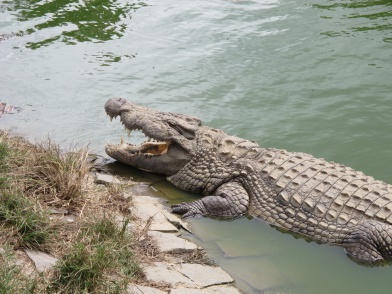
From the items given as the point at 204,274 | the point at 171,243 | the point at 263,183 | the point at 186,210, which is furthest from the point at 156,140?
the point at 204,274

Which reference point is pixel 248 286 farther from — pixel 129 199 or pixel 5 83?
pixel 5 83

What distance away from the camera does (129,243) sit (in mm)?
4844

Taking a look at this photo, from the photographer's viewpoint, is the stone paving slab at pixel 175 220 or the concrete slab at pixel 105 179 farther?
the concrete slab at pixel 105 179

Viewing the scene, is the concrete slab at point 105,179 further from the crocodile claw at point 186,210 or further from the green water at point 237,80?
the crocodile claw at point 186,210

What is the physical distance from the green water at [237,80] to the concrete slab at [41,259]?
1.68 m

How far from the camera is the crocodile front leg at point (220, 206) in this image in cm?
659

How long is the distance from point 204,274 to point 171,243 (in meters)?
0.55

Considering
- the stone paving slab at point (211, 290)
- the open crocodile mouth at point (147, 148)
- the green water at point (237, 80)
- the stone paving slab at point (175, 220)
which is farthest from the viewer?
the open crocodile mouth at point (147, 148)

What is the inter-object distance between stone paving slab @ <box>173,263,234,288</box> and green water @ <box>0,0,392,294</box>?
0.53ft

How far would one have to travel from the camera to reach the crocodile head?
7406mm

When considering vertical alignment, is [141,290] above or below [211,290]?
above

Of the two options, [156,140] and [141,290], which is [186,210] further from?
[141,290]

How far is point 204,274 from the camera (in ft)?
16.6

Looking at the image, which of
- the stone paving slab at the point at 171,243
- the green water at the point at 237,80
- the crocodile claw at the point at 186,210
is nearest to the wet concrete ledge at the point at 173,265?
the stone paving slab at the point at 171,243
